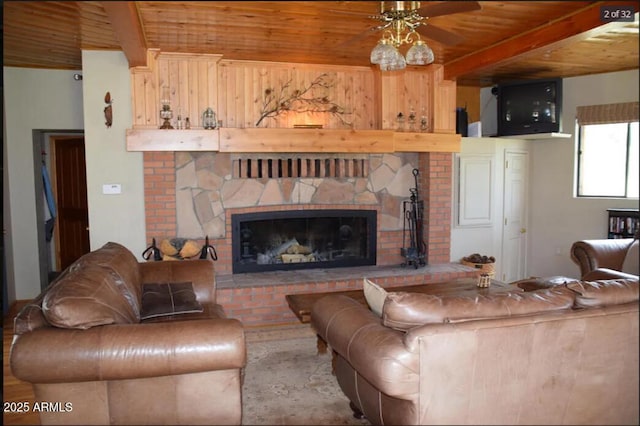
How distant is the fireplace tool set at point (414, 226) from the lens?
18.9 ft

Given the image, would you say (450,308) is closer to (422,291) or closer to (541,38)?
(422,291)

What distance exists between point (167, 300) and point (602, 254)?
13.2ft

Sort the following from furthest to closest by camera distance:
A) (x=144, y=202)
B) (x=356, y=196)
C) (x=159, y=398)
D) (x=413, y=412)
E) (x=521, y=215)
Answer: (x=521, y=215), (x=356, y=196), (x=144, y=202), (x=159, y=398), (x=413, y=412)

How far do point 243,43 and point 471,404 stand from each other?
3629mm

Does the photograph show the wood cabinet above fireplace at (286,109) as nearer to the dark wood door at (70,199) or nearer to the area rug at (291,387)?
the area rug at (291,387)

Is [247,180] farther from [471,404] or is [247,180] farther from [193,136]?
[471,404]

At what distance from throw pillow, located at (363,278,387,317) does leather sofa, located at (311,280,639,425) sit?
6cm

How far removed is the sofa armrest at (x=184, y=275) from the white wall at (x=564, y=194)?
350cm

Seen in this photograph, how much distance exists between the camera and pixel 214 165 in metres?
5.20

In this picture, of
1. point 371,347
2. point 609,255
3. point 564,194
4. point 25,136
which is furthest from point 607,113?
point 25,136

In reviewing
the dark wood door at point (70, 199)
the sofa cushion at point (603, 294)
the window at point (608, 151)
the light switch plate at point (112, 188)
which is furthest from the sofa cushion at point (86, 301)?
the window at point (608, 151)

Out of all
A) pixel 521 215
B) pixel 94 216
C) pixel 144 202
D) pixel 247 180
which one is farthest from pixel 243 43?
pixel 521 215

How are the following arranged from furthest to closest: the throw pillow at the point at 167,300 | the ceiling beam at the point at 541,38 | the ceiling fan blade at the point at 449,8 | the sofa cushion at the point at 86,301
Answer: the ceiling beam at the point at 541,38 < the throw pillow at the point at 167,300 < the ceiling fan blade at the point at 449,8 < the sofa cushion at the point at 86,301

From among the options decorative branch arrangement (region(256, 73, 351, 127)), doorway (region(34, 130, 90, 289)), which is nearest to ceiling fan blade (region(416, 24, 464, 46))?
decorative branch arrangement (region(256, 73, 351, 127))
